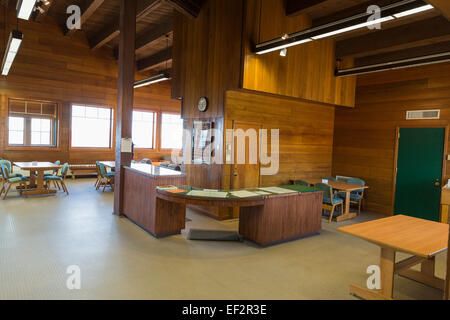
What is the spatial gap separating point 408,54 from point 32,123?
1106 cm

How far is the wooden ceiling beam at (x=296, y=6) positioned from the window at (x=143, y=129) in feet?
26.5

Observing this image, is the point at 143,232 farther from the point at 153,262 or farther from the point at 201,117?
the point at 201,117

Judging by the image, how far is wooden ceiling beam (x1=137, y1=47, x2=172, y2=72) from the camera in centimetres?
1013

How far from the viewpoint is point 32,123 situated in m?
10.2

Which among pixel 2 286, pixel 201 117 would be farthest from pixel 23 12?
pixel 2 286

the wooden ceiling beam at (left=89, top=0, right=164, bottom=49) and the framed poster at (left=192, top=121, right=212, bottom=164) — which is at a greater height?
the wooden ceiling beam at (left=89, top=0, right=164, bottom=49)

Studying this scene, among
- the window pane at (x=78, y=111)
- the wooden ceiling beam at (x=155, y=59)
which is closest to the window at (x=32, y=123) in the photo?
the window pane at (x=78, y=111)

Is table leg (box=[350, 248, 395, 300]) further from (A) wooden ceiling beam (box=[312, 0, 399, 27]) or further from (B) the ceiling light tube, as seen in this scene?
(A) wooden ceiling beam (box=[312, 0, 399, 27])

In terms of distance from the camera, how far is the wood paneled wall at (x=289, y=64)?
5.66 meters

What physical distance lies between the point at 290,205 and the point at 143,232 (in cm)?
253

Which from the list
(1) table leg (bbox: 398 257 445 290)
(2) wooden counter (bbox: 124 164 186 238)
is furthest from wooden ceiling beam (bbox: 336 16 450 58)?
(2) wooden counter (bbox: 124 164 186 238)

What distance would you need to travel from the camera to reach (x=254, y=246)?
4711 mm

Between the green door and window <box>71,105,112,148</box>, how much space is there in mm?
9687

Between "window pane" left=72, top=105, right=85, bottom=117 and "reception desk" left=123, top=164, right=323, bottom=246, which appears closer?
"reception desk" left=123, top=164, right=323, bottom=246
